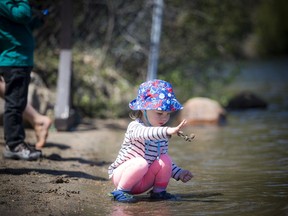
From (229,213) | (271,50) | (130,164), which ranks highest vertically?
(271,50)

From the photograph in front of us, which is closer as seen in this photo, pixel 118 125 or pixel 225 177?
pixel 225 177

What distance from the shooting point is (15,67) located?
18.4 feet

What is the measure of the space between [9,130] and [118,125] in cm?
349

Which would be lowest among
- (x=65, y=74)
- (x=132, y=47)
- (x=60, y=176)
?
(x=60, y=176)

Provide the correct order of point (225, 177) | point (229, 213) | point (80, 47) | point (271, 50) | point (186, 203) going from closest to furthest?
1. point (229, 213)
2. point (186, 203)
3. point (225, 177)
4. point (80, 47)
5. point (271, 50)

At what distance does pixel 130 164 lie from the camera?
4.34m

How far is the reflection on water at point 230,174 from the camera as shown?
412cm

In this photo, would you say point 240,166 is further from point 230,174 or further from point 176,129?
point 176,129

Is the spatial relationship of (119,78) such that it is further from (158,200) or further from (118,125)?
(158,200)

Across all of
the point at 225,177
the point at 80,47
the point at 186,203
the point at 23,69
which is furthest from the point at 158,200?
the point at 80,47

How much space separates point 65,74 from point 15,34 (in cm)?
245

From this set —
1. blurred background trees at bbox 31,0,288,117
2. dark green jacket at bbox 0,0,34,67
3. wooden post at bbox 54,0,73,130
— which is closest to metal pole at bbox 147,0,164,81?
blurred background trees at bbox 31,0,288,117

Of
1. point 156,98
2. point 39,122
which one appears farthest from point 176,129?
point 39,122

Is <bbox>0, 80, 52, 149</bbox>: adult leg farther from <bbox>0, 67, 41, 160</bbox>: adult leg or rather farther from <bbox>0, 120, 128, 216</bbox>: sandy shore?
<bbox>0, 67, 41, 160</bbox>: adult leg
